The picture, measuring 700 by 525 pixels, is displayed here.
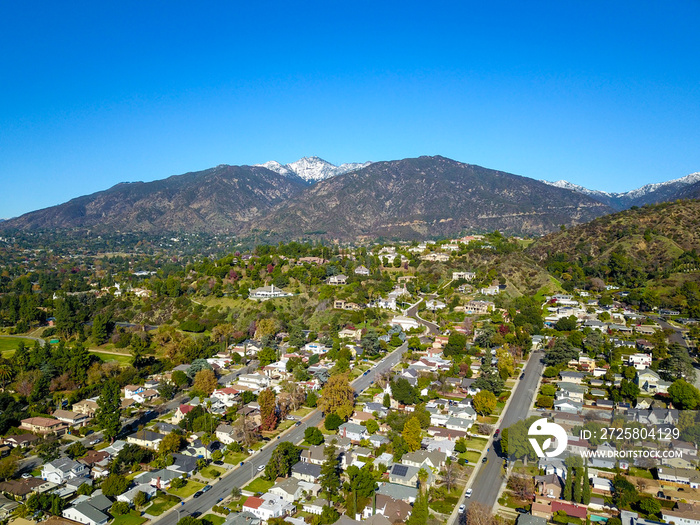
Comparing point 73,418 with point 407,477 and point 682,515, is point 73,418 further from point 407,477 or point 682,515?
point 682,515

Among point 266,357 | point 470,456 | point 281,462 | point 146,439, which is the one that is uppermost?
point 266,357

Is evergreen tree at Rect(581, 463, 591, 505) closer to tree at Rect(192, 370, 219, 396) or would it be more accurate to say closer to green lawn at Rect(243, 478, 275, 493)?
green lawn at Rect(243, 478, 275, 493)

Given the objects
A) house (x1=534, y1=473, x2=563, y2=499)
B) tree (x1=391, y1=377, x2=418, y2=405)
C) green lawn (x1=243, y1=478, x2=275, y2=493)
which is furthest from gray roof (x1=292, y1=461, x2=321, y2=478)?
house (x1=534, y1=473, x2=563, y2=499)

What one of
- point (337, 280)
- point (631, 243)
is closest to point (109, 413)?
point (337, 280)

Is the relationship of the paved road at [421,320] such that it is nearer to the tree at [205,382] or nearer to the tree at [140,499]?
the tree at [205,382]

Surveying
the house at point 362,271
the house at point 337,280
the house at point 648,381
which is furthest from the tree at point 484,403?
the house at point 362,271

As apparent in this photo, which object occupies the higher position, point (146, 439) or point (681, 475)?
point (146, 439)
